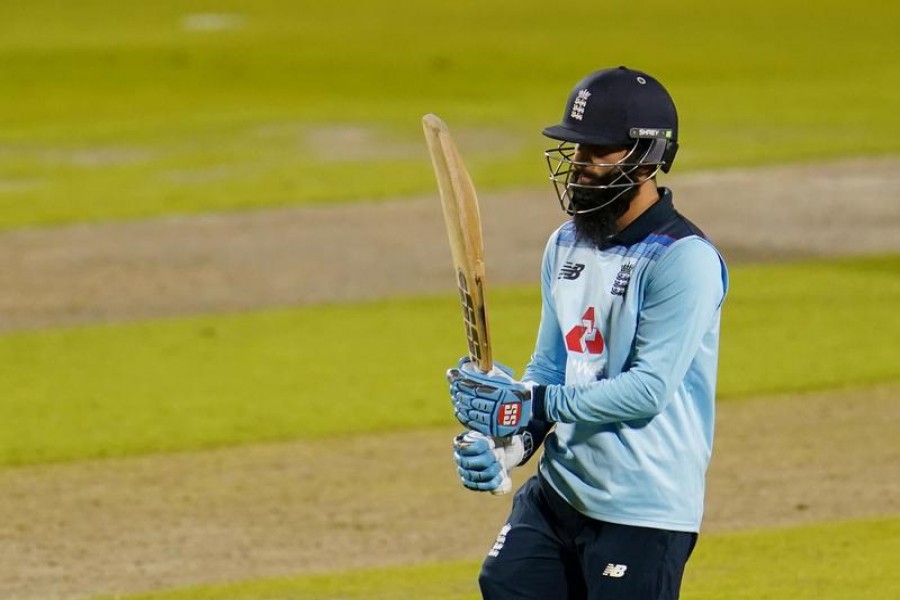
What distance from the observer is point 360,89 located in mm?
28938

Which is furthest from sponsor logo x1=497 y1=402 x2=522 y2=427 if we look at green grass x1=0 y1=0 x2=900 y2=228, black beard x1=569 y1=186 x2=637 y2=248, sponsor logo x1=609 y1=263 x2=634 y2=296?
green grass x1=0 y1=0 x2=900 y2=228

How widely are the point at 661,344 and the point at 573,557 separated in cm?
73

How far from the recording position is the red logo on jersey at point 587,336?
529 cm

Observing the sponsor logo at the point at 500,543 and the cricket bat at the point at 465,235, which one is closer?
the cricket bat at the point at 465,235

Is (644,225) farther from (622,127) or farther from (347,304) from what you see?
(347,304)

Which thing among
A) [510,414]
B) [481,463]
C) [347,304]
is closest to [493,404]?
[510,414]

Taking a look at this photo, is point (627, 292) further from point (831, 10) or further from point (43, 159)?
point (831, 10)

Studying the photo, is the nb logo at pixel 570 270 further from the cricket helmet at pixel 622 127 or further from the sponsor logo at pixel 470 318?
the sponsor logo at pixel 470 318

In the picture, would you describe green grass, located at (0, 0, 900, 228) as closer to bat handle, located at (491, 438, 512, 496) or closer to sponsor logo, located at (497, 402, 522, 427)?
bat handle, located at (491, 438, 512, 496)

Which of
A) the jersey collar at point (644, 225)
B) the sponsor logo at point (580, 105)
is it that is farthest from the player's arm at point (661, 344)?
the sponsor logo at point (580, 105)

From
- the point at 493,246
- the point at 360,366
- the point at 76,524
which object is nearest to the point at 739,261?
the point at 493,246

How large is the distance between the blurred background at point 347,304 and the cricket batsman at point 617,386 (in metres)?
2.59

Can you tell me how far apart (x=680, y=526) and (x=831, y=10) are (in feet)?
114

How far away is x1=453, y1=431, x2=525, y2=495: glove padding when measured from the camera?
529 centimetres
